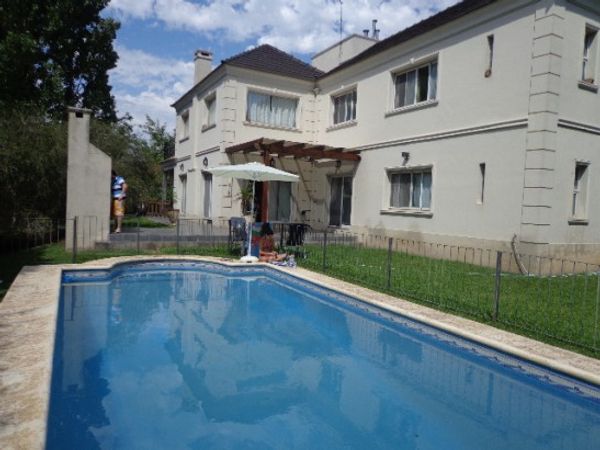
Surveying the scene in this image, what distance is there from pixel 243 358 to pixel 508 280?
7.65 metres

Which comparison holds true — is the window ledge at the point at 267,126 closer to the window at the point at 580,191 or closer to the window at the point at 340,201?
the window at the point at 340,201

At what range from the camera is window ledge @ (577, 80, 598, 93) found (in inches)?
497

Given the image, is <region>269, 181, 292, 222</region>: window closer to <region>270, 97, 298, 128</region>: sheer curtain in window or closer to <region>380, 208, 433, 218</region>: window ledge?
<region>270, 97, 298, 128</region>: sheer curtain in window

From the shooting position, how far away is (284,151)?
16.5 meters

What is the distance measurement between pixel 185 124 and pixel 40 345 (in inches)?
885

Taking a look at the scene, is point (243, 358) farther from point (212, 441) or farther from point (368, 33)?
point (368, 33)

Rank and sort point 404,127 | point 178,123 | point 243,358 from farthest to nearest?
point 178,123, point 404,127, point 243,358

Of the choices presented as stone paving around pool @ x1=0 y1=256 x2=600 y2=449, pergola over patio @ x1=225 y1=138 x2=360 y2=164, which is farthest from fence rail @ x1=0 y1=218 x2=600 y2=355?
pergola over patio @ x1=225 y1=138 x2=360 y2=164

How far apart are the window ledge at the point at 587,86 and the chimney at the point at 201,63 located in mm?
18618

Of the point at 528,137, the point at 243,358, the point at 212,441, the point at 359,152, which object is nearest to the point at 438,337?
the point at 243,358

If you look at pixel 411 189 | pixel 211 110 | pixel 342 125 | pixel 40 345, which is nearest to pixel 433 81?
pixel 411 189

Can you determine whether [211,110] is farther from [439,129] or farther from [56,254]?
[439,129]

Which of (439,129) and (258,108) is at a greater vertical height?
(258,108)

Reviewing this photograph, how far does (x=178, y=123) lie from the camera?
27078mm
